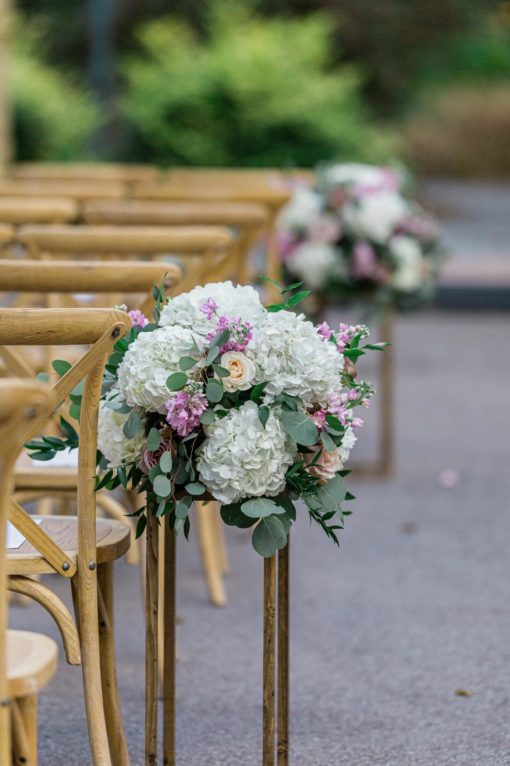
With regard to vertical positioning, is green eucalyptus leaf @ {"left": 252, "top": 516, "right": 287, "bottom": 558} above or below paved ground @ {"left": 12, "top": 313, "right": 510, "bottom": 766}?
above

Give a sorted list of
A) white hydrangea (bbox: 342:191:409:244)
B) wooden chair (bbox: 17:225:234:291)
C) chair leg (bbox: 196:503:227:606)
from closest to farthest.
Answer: wooden chair (bbox: 17:225:234:291) < chair leg (bbox: 196:503:227:606) < white hydrangea (bbox: 342:191:409:244)

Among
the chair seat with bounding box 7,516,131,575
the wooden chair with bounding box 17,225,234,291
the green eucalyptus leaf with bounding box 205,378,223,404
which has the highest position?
the wooden chair with bounding box 17,225,234,291

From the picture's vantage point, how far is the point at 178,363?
9.03ft

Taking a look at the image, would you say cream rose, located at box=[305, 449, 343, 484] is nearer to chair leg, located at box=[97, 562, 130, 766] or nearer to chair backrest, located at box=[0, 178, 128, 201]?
chair leg, located at box=[97, 562, 130, 766]

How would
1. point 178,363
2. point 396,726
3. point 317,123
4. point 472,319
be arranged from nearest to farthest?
point 178,363 → point 396,726 → point 472,319 → point 317,123

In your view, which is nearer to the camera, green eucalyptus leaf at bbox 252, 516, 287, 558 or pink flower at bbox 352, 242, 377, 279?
green eucalyptus leaf at bbox 252, 516, 287, 558

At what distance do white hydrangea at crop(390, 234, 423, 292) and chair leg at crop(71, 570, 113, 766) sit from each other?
3.49 metres

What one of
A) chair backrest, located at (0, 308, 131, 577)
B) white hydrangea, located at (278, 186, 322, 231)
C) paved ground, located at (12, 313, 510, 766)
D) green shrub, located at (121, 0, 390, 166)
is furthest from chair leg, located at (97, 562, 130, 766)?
green shrub, located at (121, 0, 390, 166)

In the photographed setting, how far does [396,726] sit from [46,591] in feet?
4.07

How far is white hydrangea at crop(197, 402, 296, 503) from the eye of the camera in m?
2.69

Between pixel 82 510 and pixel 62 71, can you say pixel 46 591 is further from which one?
pixel 62 71

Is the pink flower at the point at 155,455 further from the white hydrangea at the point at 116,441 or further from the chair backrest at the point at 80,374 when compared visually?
the chair backrest at the point at 80,374

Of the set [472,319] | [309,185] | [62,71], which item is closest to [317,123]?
[472,319]

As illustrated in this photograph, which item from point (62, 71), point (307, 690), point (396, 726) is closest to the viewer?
point (396, 726)
